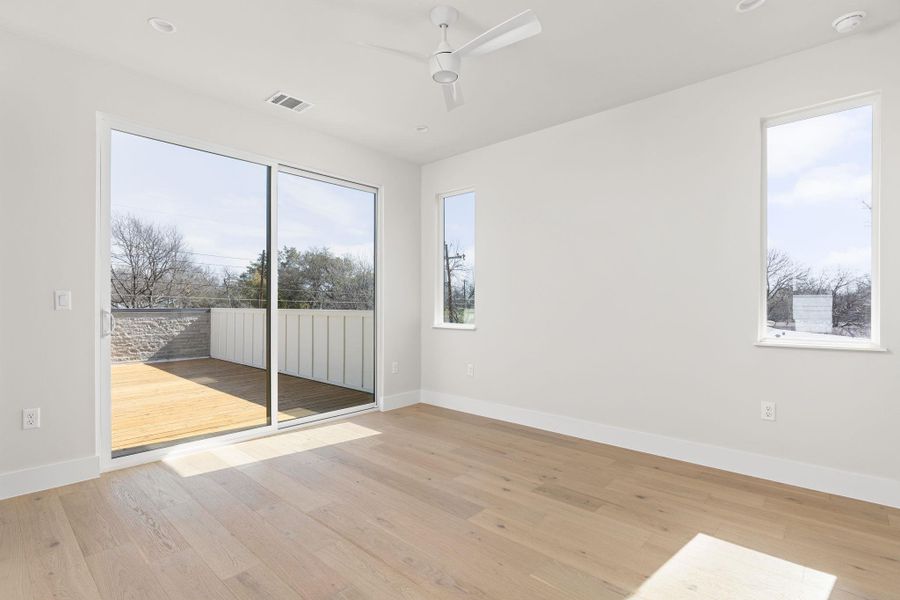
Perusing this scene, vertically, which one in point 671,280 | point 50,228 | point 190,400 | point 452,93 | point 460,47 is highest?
point 460,47

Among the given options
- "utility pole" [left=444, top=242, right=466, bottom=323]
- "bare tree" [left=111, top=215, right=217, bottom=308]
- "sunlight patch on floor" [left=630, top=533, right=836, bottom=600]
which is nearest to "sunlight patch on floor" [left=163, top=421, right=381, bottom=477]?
"bare tree" [left=111, top=215, right=217, bottom=308]

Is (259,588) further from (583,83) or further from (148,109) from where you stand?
(583,83)

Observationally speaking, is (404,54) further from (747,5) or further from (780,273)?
(780,273)

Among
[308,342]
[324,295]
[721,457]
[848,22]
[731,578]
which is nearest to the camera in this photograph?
[731,578]

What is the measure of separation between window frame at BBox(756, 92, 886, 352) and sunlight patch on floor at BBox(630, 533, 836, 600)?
1.41 m

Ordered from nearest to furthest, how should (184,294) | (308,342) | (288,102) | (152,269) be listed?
(152,269) → (184,294) → (288,102) → (308,342)

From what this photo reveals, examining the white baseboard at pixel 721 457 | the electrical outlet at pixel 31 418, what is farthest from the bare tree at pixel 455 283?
the electrical outlet at pixel 31 418

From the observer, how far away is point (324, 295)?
426 cm

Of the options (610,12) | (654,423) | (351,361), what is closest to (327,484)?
(351,361)

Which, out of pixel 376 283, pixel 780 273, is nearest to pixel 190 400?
pixel 376 283

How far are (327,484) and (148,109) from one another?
283cm

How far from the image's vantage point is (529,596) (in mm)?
1704

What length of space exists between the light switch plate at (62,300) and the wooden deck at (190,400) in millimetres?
500

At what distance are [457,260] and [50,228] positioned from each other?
10.8ft
